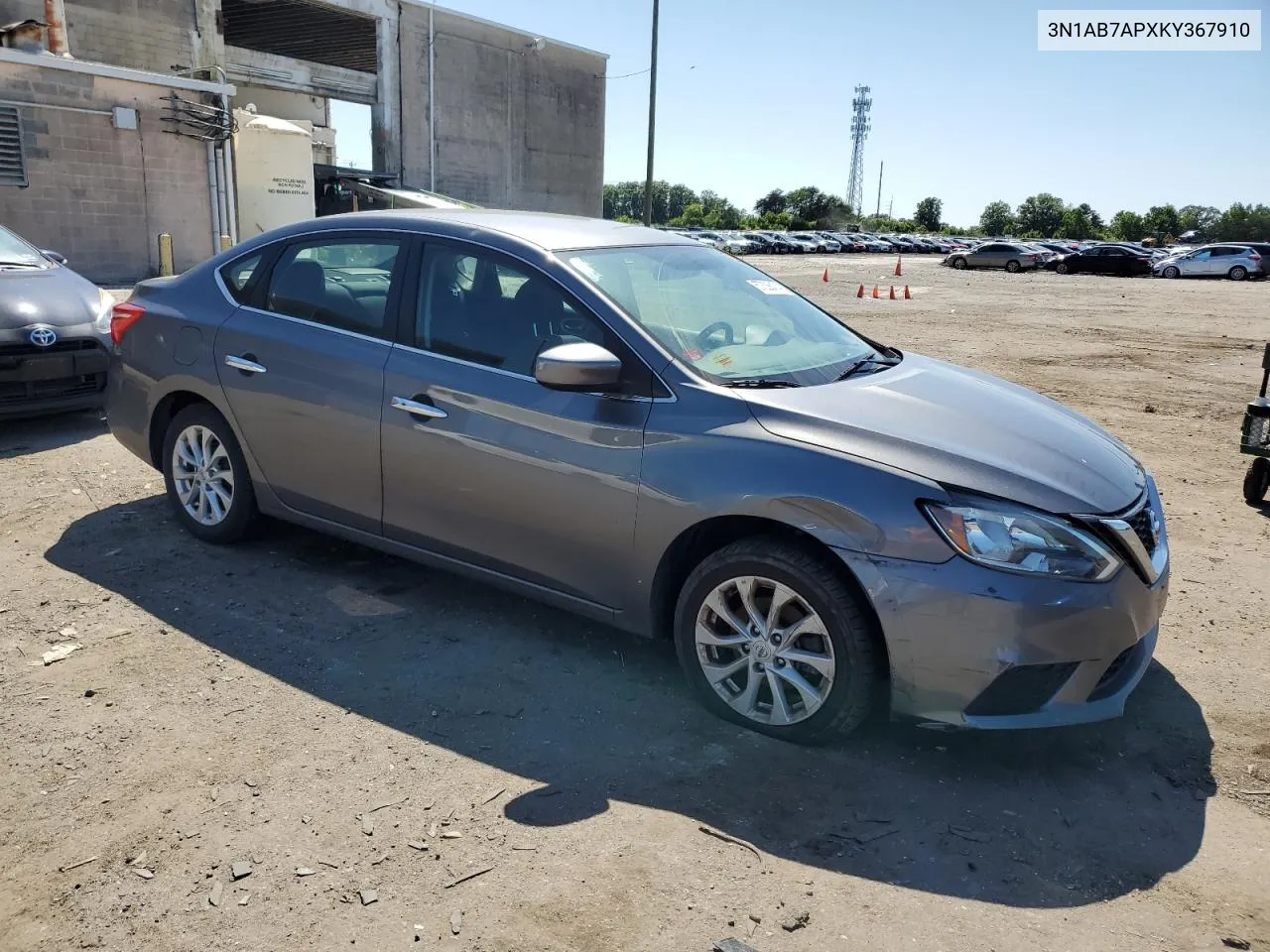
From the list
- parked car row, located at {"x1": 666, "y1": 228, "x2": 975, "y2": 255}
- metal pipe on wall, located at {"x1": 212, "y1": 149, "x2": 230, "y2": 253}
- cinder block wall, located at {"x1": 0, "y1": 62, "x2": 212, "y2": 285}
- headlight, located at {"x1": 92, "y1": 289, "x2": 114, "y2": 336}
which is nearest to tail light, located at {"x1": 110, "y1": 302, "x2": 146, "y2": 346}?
headlight, located at {"x1": 92, "y1": 289, "x2": 114, "y2": 336}

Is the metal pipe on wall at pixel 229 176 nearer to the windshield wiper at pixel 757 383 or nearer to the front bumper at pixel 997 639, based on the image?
the windshield wiper at pixel 757 383

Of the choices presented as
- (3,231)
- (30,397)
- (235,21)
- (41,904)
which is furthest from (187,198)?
(41,904)

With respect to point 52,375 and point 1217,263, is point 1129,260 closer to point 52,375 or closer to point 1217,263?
point 1217,263

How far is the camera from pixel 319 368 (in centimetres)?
436

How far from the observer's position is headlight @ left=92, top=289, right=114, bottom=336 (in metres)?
7.25

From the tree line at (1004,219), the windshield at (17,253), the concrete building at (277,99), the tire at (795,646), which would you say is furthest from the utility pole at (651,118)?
the tree line at (1004,219)

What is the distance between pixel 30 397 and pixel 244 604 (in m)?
3.66

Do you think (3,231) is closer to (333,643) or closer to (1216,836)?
(333,643)

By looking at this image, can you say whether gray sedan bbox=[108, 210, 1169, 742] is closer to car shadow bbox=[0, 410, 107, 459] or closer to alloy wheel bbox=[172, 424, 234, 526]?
alloy wheel bbox=[172, 424, 234, 526]

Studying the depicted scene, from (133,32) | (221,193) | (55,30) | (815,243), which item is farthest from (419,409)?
(815,243)

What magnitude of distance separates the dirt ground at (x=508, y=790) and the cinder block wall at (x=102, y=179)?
607 inches

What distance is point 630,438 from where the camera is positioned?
3.54m

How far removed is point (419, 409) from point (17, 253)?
18.2 ft

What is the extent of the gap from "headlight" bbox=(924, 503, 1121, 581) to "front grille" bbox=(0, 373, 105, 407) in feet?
20.9
